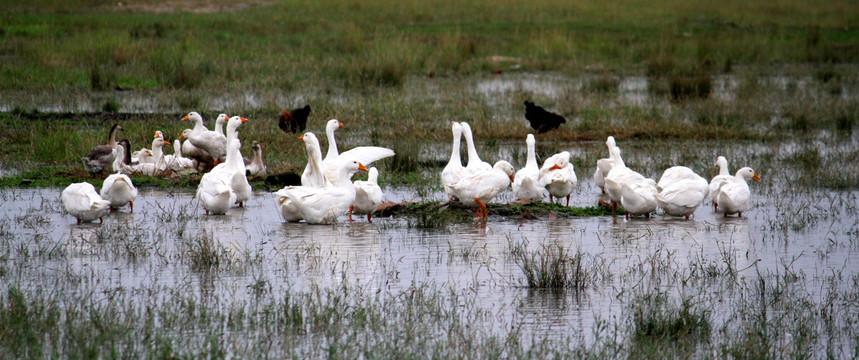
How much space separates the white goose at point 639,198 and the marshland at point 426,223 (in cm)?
18

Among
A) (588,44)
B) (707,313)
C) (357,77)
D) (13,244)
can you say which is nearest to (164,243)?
(13,244)

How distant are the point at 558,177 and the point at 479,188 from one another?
3.43 feet

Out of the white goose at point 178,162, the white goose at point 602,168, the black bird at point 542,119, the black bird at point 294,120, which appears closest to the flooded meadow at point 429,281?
the white goose at point 602,168

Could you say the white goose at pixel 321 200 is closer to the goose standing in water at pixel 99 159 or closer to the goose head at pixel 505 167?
the goose head at pixel 505 167

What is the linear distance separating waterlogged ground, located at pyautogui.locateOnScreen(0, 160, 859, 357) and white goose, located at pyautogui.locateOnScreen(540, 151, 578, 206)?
0.75 metres

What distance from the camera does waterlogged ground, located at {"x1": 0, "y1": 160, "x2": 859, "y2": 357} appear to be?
227 inches

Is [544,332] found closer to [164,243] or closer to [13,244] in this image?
[164,243]

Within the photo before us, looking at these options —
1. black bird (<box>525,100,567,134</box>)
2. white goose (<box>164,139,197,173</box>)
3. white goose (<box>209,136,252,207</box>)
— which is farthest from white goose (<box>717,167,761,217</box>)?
white goose (<box>164,139,197,173</box>)

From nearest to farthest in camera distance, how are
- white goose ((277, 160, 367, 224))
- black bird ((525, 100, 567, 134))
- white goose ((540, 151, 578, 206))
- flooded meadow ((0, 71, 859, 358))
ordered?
flooded meadow ((0, 71, 859, 358)) < white goose ((277, 160, 367, 224)) < white goose ((540, 151, 578, 206)) < black bird ((525, 100, 567, 134))

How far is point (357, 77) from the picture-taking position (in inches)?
841

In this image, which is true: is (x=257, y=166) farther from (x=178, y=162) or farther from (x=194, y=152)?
(x=194, y=152)

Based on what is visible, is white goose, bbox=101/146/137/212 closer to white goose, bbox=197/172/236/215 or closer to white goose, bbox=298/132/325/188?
white goose, bbox=197/172/236/215

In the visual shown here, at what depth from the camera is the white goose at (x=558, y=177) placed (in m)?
10.6

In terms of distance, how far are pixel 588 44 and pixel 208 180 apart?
21723mm
